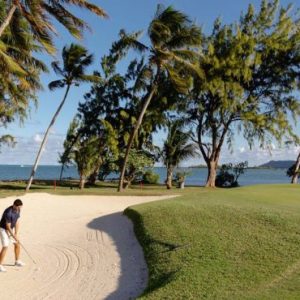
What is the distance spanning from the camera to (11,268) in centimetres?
1405

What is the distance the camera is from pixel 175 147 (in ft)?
141

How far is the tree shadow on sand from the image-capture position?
11.1m

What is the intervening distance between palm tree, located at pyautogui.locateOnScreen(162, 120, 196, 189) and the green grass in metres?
24.7

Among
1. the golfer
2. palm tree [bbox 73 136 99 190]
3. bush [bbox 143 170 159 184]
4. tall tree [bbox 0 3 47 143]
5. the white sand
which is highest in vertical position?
tall tree [bbox 0 3 47 143]

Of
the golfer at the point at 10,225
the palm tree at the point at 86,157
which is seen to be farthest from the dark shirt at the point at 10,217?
the palm tree at the point at 86,157

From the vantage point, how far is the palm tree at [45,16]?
18969 mm

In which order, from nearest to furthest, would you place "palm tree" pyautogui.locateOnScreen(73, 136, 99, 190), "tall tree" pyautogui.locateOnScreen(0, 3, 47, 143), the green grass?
1. the green grass
2. "tall tree" pyautogui.locateOnScreen(0, 3, 47, 143)
3. "palm tree" pyautogui.locateOnScreen(73, 136, 99, 190)

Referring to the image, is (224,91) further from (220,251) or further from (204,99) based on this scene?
(220,251)

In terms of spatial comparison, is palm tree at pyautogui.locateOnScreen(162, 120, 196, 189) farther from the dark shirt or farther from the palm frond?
the dark shirt

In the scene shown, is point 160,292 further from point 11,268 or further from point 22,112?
point 22,112

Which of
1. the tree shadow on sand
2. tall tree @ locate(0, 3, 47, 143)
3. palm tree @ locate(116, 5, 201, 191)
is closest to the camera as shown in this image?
the tree shadow on sand

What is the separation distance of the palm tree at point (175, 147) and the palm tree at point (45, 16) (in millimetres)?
23826

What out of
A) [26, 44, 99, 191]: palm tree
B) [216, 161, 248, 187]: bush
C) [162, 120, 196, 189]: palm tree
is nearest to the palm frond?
[26, 44, 99, 191]: palm tree

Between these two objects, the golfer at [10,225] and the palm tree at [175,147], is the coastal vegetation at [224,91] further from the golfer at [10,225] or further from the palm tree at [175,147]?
the golfer at [10,225]
